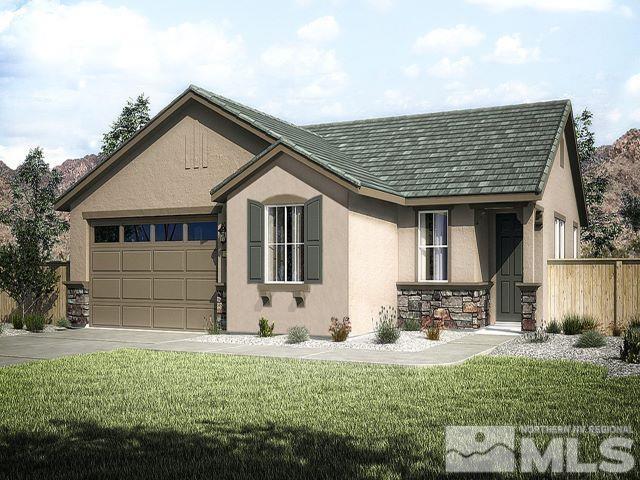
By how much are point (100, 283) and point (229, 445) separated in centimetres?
1439

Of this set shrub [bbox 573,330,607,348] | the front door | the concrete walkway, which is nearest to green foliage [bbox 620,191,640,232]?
the front door

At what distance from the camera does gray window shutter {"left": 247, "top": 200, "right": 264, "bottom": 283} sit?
17547mm

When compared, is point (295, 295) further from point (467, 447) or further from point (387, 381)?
point (467, 447)

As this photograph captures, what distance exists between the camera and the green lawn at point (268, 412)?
22.1 feet

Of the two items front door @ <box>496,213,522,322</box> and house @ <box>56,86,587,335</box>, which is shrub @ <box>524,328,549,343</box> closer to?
house @ <box>56,86,587,335</box>

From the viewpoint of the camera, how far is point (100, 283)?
20.8 m

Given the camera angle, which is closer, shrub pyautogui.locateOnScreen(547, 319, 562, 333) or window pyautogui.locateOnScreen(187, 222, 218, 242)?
shrub pyautogui.locateOnScreen(547, 319, 562, 333)

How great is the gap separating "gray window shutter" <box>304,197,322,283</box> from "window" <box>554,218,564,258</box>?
7503mm

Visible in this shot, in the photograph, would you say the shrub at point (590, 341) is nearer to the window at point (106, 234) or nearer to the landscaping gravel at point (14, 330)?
the window at point (106, 234)

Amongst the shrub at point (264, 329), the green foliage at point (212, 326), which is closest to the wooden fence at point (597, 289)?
the shrub at point (264, 329)

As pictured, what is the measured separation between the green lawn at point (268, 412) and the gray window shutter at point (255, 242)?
464 cm

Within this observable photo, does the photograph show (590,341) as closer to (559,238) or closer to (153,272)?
(559,238)

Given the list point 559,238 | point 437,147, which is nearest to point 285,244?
point 437,147

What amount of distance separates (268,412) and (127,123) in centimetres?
2714
